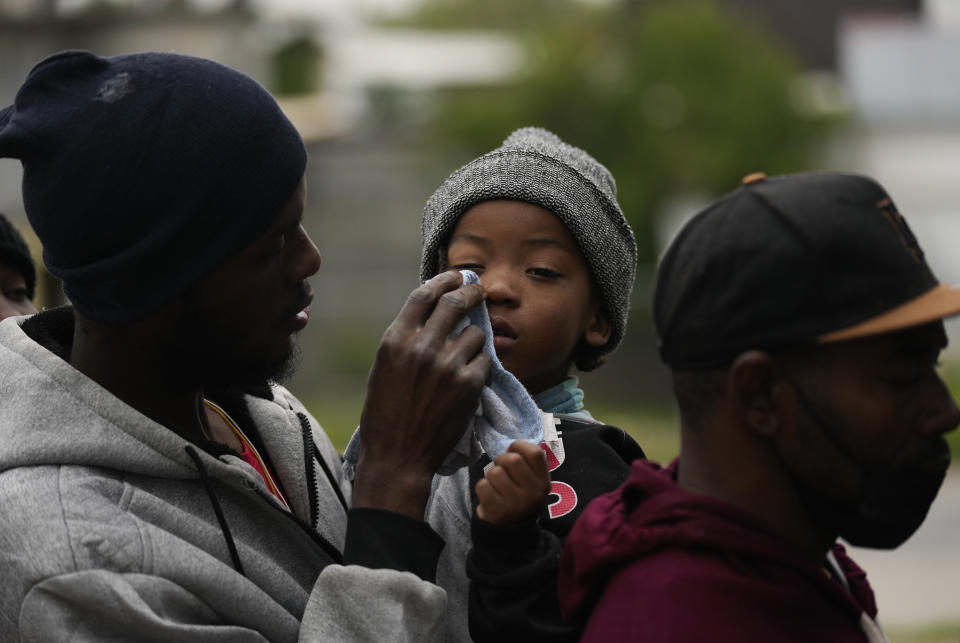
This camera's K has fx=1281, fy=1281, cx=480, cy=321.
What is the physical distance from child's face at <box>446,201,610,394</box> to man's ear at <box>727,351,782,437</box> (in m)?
0.97

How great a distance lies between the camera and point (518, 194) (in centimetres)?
287

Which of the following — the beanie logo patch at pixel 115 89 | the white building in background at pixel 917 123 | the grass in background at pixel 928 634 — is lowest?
the white building in background at pixel 917 123

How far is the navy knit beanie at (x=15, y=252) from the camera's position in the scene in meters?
3.54

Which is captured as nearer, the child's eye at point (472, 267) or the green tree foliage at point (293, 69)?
the child's eye at point (472, 267)

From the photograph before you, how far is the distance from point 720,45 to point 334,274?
8.76 metres

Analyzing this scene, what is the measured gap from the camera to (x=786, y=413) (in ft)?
6.15

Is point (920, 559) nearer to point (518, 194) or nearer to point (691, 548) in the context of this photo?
point (518, 194)

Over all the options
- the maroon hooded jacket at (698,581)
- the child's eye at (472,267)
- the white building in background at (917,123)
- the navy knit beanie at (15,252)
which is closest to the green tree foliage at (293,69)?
the white building in background at (917,123)

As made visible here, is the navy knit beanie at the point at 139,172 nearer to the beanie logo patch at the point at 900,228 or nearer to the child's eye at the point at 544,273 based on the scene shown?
the child's eye at the point at 544,273

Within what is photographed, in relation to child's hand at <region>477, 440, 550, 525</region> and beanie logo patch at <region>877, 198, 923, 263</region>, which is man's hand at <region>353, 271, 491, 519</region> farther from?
beanie logo patch at <region>877, 198, 923, 263</region>

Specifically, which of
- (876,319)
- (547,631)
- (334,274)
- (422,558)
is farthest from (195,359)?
(334,274)

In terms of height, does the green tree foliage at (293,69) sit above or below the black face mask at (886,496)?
below

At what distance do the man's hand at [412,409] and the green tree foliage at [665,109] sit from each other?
22034 millimetres

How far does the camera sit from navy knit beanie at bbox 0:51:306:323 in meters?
2.26
